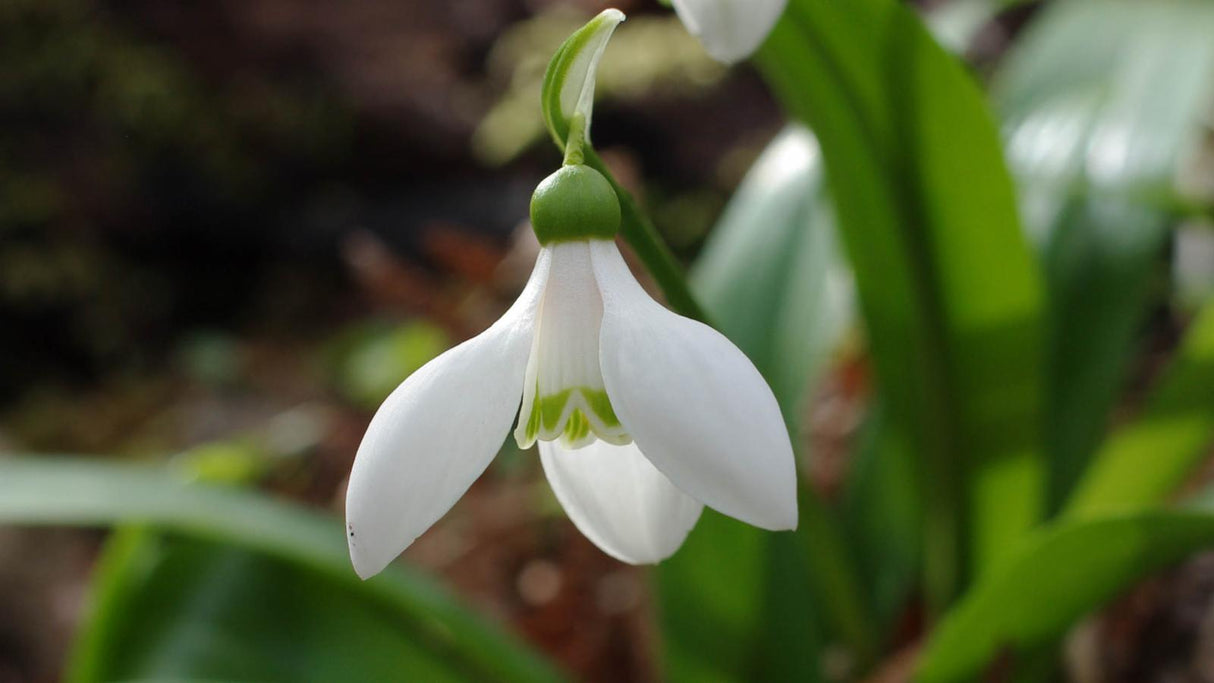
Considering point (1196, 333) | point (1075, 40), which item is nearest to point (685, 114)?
point (1075, 40)

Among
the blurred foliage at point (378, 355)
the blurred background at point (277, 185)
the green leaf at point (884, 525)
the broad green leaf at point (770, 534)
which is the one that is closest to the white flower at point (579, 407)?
the broad green leaf at point (770, 534)

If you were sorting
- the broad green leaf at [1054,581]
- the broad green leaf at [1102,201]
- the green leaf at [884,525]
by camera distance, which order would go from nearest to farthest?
the broad green leaf at [1054,581] < the broad green leaf at [1102,201] < the green leaf at [884,525]

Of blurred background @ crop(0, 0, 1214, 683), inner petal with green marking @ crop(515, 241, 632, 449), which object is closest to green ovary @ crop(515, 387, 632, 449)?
inner petal with green marking @ crop(515, 241, 632, 449)

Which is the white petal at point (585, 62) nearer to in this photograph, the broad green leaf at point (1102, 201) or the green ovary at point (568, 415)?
the green ovary at point (568, 415)

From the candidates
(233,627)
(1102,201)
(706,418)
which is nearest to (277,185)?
(233,627)

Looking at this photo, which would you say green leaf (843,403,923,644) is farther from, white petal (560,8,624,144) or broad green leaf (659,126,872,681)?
white petal (560,8,624,144)

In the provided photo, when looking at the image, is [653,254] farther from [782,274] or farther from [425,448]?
[782,274]

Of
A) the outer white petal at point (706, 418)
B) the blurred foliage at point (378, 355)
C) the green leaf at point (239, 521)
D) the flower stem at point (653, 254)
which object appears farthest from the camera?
the blurred foliage at point (378, 355)
